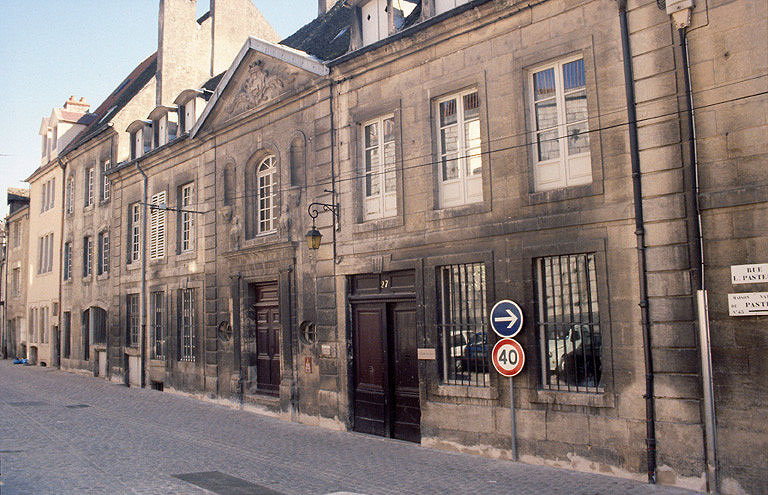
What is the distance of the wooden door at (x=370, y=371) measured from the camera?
1166cm

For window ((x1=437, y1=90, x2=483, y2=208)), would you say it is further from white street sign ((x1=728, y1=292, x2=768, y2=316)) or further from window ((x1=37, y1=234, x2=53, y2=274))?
window ((x1=37, y1=234, x2=53, y2=274))

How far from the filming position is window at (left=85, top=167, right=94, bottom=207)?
25469 millimetres

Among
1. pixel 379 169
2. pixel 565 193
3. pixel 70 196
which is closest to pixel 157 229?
pixel 70 196

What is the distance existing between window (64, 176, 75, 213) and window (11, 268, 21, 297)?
962cm

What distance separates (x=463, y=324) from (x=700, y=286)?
3701mm

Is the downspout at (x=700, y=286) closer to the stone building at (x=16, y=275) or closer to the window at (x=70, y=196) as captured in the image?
the window at (x=70, y=196)

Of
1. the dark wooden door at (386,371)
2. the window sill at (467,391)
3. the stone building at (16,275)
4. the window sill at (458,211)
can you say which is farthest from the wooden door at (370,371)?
the stone building at (16,275)

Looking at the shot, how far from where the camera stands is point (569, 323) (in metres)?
8.91

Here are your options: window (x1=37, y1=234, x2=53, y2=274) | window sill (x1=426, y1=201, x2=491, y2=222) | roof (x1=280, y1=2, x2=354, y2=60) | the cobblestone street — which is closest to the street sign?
Answer: window sill (x1=426, y1=201, x2=491, y2=222)

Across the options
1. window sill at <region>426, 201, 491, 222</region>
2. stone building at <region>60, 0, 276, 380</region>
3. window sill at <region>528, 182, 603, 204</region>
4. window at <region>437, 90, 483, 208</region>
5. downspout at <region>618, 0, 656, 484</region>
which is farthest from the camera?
stone building at <region>60, 0, 276, 380</region>

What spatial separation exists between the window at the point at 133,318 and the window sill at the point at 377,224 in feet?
38.4

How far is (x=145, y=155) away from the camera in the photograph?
66.0 ft

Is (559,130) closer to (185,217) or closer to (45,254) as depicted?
(185,217)

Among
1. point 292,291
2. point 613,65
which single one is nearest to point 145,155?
point 292,291
